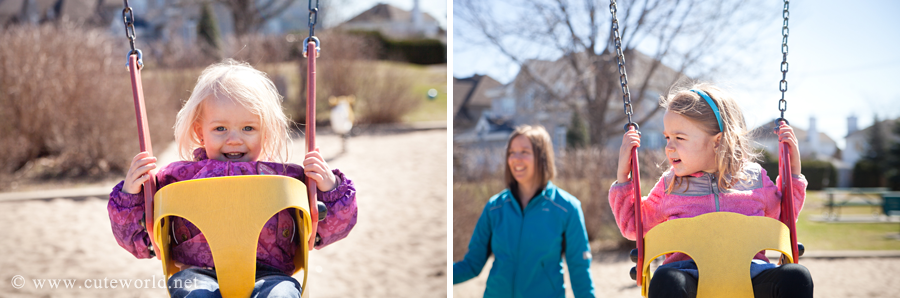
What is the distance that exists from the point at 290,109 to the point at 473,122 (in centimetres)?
784

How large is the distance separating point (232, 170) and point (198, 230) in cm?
27

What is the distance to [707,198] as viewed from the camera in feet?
7.52

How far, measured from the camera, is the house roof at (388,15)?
103 feet

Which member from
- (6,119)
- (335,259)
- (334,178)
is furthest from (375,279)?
(6,119)

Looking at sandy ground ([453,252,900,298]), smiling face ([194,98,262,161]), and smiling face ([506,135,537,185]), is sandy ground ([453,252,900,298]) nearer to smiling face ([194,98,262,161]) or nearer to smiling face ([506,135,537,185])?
smiling face ([506,135,537,185])

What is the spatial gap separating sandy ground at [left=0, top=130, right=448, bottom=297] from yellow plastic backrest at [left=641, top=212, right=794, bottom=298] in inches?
185

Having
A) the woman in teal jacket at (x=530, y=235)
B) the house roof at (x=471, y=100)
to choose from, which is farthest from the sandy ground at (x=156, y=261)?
the woman in teal jacket at (x=530, y=235)

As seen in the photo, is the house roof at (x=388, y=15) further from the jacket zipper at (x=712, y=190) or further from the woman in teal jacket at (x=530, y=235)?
the jacket zipper at (x=712, y=190)

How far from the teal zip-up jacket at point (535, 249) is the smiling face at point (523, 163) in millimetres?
128

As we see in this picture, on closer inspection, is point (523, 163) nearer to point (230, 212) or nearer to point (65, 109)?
point (230, 212)

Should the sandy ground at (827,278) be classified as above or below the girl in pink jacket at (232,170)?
below

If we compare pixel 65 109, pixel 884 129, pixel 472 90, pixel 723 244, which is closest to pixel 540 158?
pixel 723 244

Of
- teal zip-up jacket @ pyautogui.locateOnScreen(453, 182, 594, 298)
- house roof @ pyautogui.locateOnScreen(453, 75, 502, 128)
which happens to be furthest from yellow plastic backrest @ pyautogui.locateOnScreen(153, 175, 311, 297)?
house roof @ pyautogui.locateOnScreen(453, 75, 502, 128)

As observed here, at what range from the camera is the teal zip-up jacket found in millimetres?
3211
